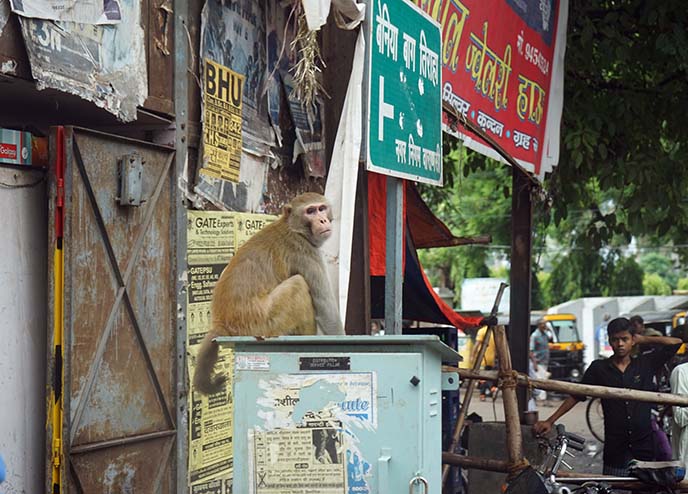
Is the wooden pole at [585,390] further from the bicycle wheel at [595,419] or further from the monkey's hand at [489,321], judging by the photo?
the bicycle wheel at [595,419]

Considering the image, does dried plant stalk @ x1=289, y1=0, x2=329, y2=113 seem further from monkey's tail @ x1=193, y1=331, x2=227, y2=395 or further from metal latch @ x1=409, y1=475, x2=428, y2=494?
metal latch @ x1=409, y1=475, x2=428, y2=494

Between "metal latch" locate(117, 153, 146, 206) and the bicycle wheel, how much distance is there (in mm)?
11244

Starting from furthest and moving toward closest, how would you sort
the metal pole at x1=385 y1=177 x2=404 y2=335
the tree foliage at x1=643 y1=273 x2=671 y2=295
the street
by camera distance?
the tree foliage at x1=643 y1=273 x2=671 y2=295, the street, the metal pole at x1=385 y1=177 x2=404 y2=335

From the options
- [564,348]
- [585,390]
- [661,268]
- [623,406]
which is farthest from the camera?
[661,268]

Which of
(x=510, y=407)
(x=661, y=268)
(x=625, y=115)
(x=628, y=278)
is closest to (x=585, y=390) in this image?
(x=510, y=407)

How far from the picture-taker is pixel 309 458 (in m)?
3.53

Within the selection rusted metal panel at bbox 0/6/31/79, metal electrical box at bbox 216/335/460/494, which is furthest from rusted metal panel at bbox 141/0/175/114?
metal electrical box at bbox 216/335/460/494

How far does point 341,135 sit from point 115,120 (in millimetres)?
1268

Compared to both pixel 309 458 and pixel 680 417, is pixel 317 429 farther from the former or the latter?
pixel 680 417

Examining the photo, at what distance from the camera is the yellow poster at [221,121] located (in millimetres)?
5859

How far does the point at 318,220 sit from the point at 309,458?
1.92 meters

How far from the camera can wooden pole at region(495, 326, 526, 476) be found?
6.22 m

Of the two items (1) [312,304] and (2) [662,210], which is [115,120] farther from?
(2) [662,210]

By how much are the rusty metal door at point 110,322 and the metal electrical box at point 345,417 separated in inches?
61.3
